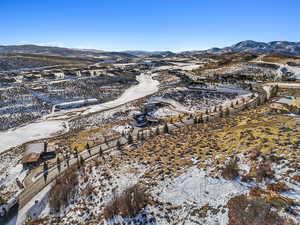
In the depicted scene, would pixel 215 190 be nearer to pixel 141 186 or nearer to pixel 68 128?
pixel 141 186

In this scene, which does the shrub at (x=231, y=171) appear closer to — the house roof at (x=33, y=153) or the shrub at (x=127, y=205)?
the shrub at (x=127, y=205)

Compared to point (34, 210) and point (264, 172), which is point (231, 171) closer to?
point (264, 172)

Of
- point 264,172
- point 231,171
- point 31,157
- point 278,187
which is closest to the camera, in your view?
point 278,187

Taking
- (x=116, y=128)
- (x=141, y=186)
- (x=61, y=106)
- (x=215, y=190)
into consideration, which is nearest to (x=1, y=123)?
(x=61, y=106)

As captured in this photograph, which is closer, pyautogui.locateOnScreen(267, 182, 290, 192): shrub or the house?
pyautogui.locateOnScreen(267, 182, 290, 192): shrub

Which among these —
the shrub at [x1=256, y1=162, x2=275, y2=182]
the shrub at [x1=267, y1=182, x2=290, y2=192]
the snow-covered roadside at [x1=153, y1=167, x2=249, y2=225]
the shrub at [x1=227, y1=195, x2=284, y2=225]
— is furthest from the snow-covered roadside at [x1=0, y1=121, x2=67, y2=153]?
the shrub at [x1=267, y1=182, x2=290, y2=192]

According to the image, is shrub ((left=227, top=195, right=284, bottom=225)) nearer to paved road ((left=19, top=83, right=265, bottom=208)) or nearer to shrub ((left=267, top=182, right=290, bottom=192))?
shrub ((left=267, top=182, right=290, bottom=192))

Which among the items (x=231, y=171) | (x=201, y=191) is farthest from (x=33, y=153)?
(x=231, y=171)

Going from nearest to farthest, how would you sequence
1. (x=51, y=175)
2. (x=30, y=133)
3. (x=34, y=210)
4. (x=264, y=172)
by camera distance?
(x=264, y=172)
(x=34, y=210)
(x=51, y=175)
(x=30, y=133)
